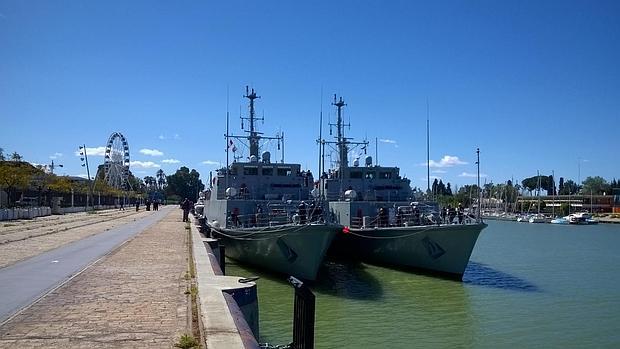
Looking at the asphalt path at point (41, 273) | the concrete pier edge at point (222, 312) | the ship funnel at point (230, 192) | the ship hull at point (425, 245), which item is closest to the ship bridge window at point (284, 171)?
the ship funnel at point (230, 192)

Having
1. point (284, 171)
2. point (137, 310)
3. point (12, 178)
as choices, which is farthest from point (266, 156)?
point (12, 178)

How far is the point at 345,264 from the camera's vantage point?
28.5 m

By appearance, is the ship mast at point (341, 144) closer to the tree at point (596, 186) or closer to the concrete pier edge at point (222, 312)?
the concrete pier edge at point (222, 312)

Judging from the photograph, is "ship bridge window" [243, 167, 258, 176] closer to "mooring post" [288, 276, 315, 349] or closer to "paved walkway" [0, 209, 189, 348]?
"paved walkway" [0, 209, 189, 348]

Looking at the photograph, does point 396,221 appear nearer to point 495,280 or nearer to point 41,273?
point 495,280

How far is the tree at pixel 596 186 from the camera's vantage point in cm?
15634

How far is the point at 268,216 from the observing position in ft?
83.4

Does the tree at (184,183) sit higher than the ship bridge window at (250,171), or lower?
higher

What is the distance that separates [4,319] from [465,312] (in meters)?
13.0

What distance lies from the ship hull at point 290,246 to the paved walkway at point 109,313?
6.36m

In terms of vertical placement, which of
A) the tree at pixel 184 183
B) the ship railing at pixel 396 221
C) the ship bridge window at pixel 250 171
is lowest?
the ship railing at pixel 396 221

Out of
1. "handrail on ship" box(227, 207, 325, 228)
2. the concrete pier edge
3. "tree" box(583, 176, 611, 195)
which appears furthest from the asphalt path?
"tree" box(583, 176, 611, 195)

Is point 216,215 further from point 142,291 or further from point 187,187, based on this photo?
point 187,187

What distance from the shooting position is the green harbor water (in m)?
14.2
